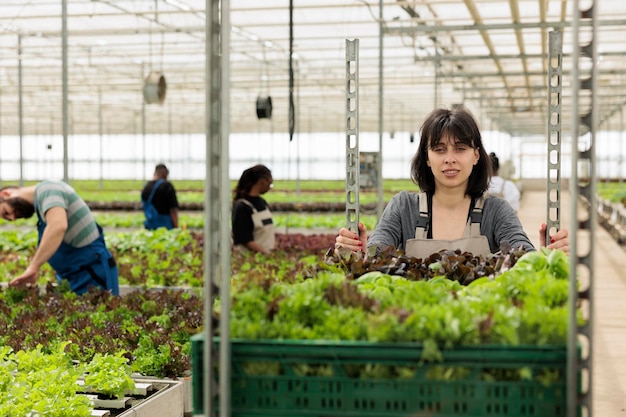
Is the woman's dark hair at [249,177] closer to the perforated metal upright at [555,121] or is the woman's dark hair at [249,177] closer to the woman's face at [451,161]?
the perforated metal upright at [555,121]

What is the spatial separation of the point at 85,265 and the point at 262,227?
2.18 metres

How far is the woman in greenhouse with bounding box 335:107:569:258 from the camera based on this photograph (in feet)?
10.1

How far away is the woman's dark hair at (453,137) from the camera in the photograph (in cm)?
306

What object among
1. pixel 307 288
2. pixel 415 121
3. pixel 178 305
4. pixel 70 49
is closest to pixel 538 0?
pixel 178 305

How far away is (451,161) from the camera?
309 cm

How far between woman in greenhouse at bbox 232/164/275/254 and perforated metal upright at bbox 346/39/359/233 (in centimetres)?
284

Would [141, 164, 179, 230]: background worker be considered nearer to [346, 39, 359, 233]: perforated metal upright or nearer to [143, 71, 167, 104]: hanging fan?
[143, 71, 167, 104]: hanging fan

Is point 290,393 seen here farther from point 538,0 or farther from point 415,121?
point 415,121

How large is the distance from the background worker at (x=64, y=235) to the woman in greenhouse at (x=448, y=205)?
96.5 inches

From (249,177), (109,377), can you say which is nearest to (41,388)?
(109,377)

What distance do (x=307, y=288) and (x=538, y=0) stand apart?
823 centimetres

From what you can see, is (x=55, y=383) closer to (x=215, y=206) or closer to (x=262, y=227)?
(x=215, y=206)

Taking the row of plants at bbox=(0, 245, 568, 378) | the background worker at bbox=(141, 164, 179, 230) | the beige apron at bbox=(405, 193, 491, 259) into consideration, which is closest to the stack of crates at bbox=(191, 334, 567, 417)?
the row of plants at bbox=(0, 245, 568, 378)

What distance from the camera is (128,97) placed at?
27.4m
